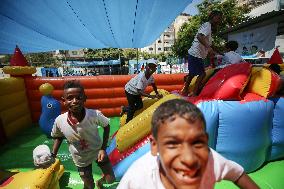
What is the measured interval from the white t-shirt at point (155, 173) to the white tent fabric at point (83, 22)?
2.43 meters

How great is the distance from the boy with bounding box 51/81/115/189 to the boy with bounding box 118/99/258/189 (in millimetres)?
1173

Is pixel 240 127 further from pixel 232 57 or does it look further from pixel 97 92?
pixel 97 92

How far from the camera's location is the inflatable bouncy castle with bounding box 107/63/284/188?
2.96m

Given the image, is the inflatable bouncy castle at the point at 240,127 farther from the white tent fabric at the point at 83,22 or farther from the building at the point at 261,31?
the building at the point at 261,31

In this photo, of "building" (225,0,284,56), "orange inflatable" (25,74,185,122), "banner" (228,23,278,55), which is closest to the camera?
"orange inflatable" (25,74,185,122)

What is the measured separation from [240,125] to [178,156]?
2.32 metres

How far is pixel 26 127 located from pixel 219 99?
485 centimetres

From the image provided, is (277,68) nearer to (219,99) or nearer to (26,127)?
(219,99)

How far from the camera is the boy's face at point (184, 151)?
3.01ft

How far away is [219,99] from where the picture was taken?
301cm

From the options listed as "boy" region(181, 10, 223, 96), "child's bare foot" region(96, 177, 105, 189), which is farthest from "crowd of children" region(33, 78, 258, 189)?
"boy" region(181, 10, 223, 96)

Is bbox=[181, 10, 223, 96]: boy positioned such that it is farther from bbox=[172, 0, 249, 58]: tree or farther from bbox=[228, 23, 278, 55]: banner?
bbox=[172, 0, 249, 58]: tree

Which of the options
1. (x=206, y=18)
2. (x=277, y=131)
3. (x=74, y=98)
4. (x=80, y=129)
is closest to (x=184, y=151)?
(x=74, y=98)

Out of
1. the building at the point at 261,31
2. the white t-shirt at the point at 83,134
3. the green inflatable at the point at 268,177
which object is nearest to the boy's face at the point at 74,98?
the white t-shirt at the point at 83,134
